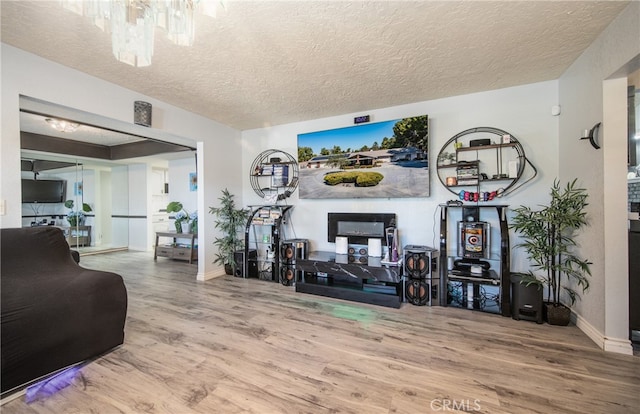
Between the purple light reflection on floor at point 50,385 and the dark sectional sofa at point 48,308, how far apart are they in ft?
0.26

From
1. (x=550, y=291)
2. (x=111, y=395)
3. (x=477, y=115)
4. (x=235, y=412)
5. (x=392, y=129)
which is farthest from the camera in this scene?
(x=392, y=129)

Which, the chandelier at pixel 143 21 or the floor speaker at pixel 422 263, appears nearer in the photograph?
the chandelier at pixel 143 21

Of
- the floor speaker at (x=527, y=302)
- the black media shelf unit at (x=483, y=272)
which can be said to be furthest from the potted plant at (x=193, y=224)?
the floor speaker at (x=527, y=302)

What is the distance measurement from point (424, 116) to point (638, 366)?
2891 mm

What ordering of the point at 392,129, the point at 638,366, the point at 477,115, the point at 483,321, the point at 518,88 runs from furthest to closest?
the point at 392,129
the point at 477,115
the point at 518,88
the point at 483,321
the point at 638,366

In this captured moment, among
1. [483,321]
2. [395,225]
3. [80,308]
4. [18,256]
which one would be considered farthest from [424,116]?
[18,256]

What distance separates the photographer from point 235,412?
145cm

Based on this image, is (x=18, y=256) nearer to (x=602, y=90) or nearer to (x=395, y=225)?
(x=395, y=225)

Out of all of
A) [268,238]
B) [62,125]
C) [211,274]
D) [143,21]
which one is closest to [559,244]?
[268,238]

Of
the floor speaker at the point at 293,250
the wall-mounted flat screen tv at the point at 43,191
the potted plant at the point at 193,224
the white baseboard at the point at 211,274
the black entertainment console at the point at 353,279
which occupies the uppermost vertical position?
the wall-mounted flat screen tv at the point at 43,191

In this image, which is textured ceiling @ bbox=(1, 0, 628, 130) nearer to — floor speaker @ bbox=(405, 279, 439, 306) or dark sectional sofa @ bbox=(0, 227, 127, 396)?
dark sectional sofa @ bbox=(0, 227, 127, 396)

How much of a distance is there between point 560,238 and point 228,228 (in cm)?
433

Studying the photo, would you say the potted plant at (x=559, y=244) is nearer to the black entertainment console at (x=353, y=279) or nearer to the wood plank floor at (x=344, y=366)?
the wood plank floor at (x=344, y=366)

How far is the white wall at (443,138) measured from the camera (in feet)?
9.50
